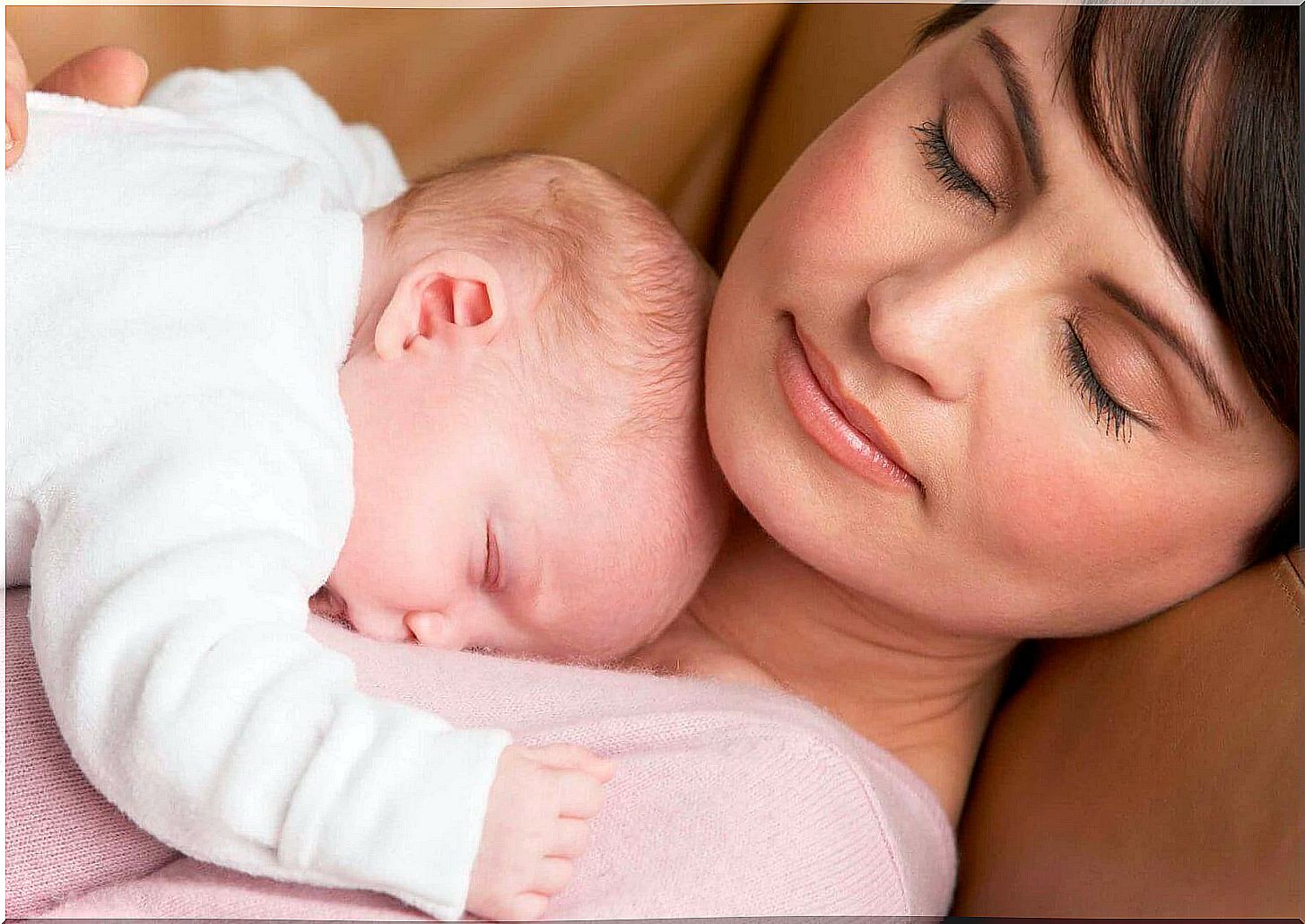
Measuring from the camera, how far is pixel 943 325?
0.82 metres

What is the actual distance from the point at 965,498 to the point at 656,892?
0.33 meters

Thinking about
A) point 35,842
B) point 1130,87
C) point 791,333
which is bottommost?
point 35,842

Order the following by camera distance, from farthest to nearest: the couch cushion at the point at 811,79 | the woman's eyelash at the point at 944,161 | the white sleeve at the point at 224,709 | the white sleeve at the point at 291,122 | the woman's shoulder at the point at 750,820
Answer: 1. the couch cushion at the point at 811,79
2. the white sleeve at the point at 291,122
3. the woman's eyelash at the point at 944,161
4. the woman's shoulder at the point at 750,820
5. the white sleeve at the point at 224,709

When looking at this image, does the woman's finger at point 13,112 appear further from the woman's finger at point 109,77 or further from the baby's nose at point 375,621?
the baby's nose at point 375,621

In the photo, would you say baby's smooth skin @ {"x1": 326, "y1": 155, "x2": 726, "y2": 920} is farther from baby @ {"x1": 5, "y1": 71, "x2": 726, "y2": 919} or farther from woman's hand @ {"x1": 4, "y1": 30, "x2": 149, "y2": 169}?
woman's hand @ {"x1": 4, "y1": 30, "x2": 149, "y2": 169}

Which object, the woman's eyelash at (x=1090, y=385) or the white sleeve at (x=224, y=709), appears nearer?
the white sleeve at (x=224, y=709)

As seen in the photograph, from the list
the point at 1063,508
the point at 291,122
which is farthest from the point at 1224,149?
the point at 291,122

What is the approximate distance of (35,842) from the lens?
0.75 metres

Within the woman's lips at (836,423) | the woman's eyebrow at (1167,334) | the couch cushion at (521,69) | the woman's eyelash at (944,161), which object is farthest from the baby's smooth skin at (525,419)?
the couch cushion at (521,69)

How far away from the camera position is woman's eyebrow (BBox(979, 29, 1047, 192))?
84cm

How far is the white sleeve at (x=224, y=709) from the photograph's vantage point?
66 cm

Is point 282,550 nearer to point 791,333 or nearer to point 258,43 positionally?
point 791,333

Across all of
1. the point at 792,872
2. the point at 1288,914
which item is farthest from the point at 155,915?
the point at 1288,914

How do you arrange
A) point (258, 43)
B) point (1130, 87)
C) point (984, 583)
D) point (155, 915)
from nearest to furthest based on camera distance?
point (155, 915)
point (1130, 87)
point (984, 583)
point (258, 43)
